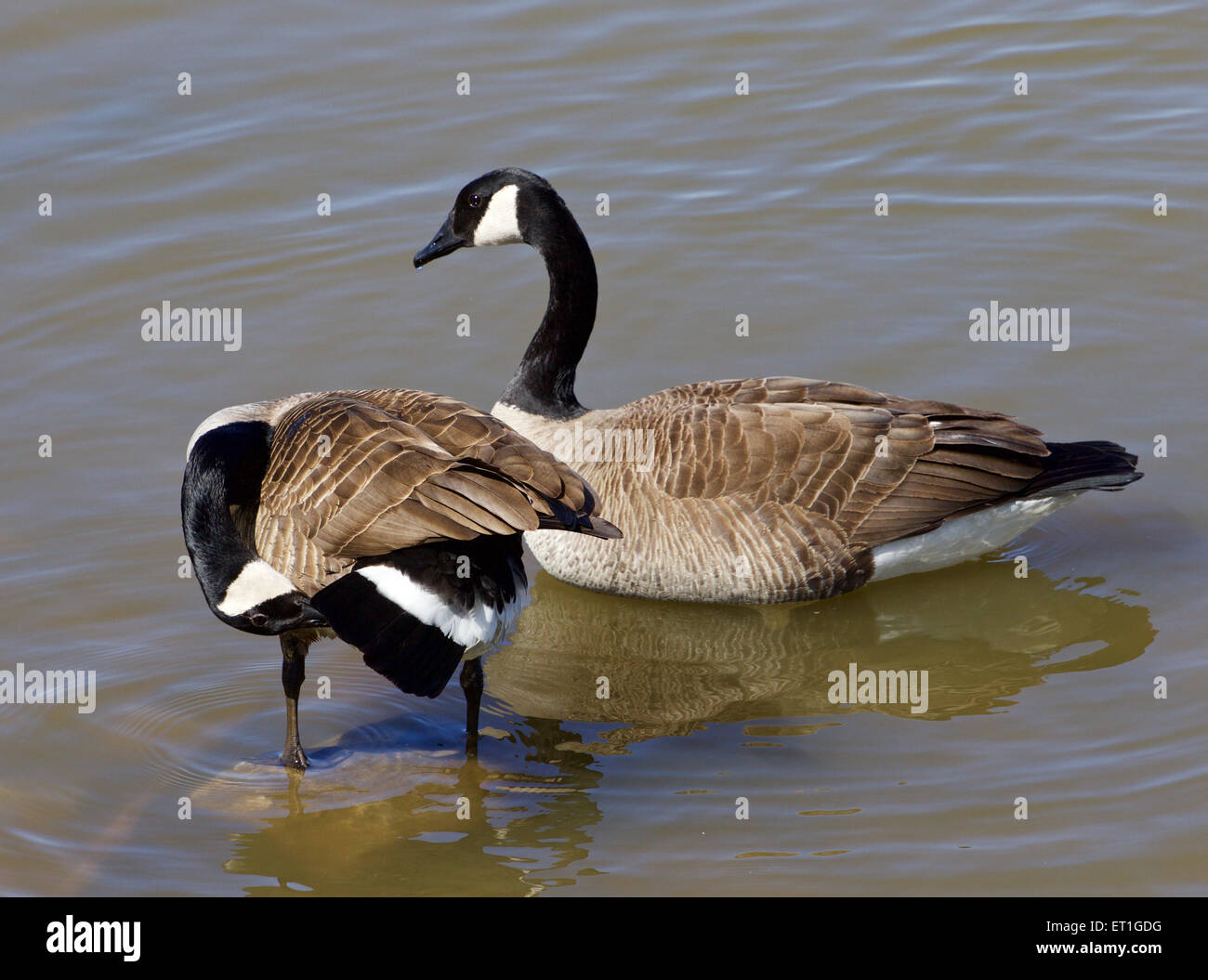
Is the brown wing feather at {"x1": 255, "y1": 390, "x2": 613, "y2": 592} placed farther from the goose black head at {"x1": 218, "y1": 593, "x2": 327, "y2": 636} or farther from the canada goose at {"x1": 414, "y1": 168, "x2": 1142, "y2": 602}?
the canada goose at {"x1": 414, "y1": 168, "x2": 1142, "y2": 602}

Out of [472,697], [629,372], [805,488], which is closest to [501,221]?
[629,372]

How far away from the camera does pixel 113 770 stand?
6.96 m

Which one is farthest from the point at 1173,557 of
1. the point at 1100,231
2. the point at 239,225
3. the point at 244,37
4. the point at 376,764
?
the point at 244,37

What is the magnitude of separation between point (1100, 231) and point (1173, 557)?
13.0ft

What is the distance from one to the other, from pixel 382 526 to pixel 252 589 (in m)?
0.59

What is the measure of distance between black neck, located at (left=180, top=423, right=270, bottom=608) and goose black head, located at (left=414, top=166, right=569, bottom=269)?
3123 millimetres

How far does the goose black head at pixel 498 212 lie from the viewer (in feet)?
30.3

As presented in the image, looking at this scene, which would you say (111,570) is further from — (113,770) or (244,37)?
(244,37)

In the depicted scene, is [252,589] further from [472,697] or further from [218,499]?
[472,697]

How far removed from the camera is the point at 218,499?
6.24 meters

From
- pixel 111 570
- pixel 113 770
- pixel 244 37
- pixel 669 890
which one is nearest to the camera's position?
pixel 669 890

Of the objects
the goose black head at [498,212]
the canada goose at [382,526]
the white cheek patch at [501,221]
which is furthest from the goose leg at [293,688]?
the white cheek patch at [501,221]

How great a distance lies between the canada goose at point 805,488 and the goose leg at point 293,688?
226cm

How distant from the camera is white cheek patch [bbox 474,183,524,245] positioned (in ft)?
30.6
